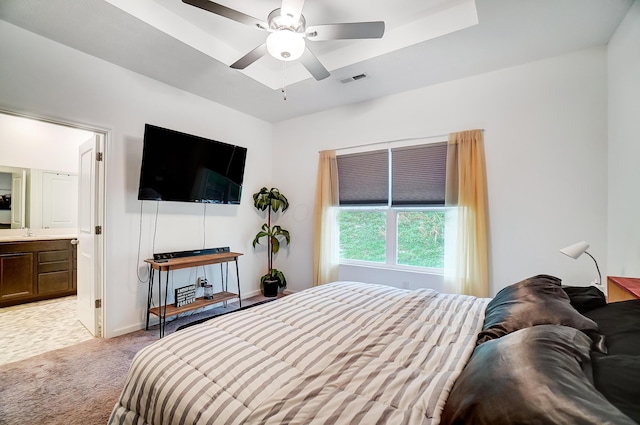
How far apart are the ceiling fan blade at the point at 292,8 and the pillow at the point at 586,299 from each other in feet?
7.87

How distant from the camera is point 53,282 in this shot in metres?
4.07

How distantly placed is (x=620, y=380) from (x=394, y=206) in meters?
2.92

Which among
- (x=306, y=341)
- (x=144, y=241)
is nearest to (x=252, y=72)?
(x=144, y=241)

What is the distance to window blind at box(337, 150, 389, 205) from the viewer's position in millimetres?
3592

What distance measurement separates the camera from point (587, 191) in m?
2.53

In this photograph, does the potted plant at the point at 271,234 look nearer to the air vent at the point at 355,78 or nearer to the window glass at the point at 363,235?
the window glass at the point at 363,235

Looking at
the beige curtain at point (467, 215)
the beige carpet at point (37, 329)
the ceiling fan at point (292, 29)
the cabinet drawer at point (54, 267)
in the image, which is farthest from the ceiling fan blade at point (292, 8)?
the cabinet drawer at point (54, 267)

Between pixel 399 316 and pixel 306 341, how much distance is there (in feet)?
2.01

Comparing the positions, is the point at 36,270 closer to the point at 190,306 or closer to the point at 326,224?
the point at 190,306

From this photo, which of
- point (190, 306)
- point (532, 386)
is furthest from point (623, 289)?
point (190, 306)

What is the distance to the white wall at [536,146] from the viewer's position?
8.26 feet

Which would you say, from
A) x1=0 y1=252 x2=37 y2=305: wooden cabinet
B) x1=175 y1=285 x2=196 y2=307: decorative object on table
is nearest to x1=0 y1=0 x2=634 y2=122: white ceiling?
x1=175 y1=285 x2=196 y2=307: decorative object on table

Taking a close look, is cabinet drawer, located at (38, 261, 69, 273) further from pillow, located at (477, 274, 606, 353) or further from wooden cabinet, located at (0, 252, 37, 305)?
pillow, located at (477, 274, 606, 353)

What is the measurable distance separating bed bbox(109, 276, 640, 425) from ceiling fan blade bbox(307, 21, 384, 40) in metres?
1.92
